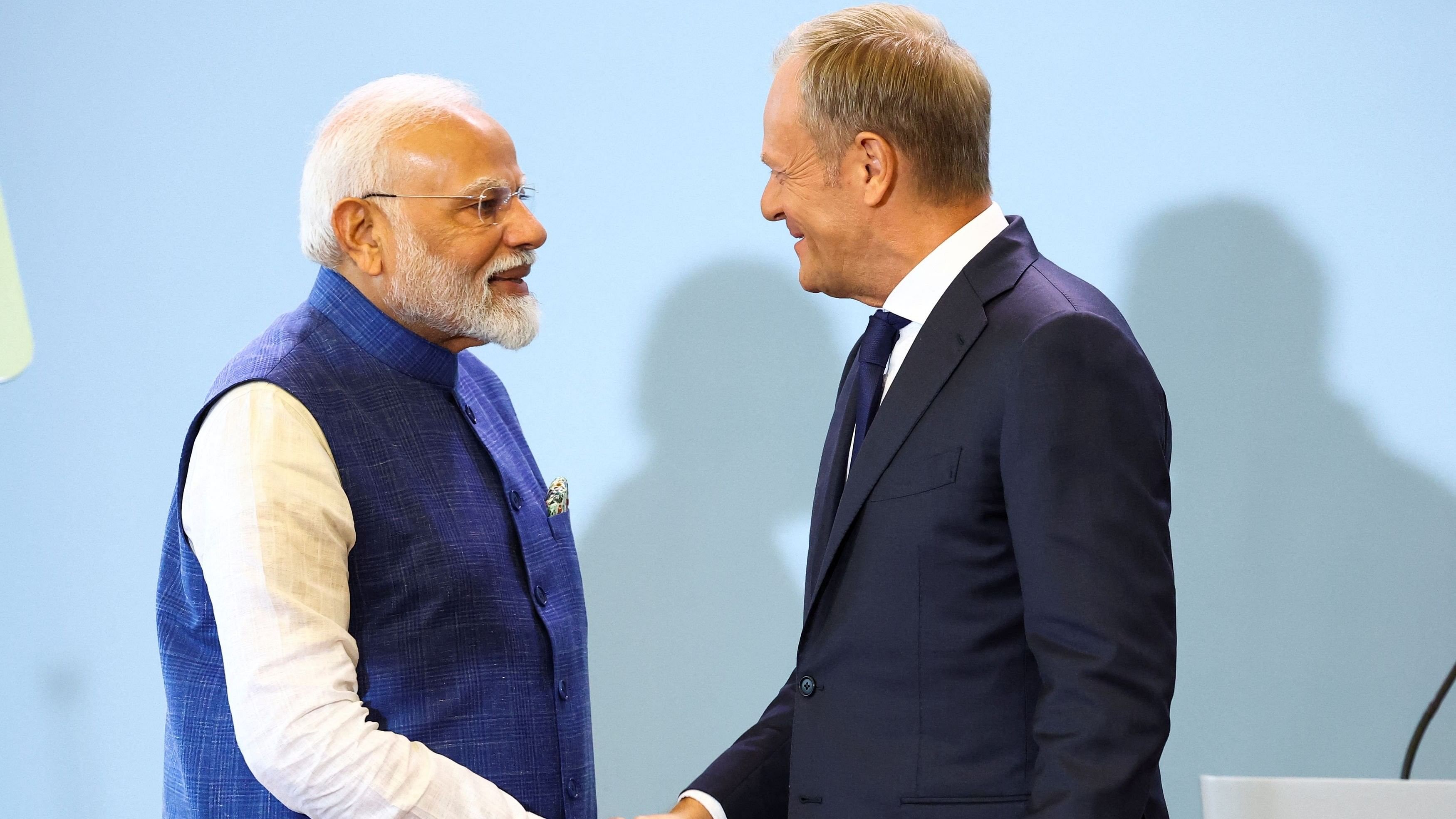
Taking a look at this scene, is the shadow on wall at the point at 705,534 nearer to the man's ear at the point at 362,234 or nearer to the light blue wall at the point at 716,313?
the light blue wall at the point at 716,313

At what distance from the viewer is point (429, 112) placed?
5.82 feet

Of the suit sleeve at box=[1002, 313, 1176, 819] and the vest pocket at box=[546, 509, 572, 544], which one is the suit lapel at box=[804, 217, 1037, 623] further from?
the vest pocket at box=[546, 509, 572, 544]

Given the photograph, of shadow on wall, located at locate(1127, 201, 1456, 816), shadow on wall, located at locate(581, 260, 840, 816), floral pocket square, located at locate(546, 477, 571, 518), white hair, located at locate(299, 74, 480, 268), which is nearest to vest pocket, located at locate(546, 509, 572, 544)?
floral pocket square, located at locate(546, 477, 571, 518)

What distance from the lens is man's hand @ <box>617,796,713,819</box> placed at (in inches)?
69.2

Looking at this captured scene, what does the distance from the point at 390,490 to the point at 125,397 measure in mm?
1424

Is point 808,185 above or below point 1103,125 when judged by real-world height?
below

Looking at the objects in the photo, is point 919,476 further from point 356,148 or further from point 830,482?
point 356,148

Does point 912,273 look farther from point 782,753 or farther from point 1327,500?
point 1327,500

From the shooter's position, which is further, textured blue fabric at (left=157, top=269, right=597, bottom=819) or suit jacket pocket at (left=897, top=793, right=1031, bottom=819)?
textured blue fabric at (left=157, top=269, right=597, bottom=819)

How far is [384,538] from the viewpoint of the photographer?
158 centimetres

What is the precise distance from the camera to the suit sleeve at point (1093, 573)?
1.26 m

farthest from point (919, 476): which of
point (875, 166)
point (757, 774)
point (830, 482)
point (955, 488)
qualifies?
point (757, 774)

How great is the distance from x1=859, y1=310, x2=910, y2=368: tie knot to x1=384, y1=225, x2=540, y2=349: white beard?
510 mm

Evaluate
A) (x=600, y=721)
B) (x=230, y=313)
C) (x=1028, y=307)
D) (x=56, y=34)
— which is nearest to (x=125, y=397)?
(x=230, y=313)
